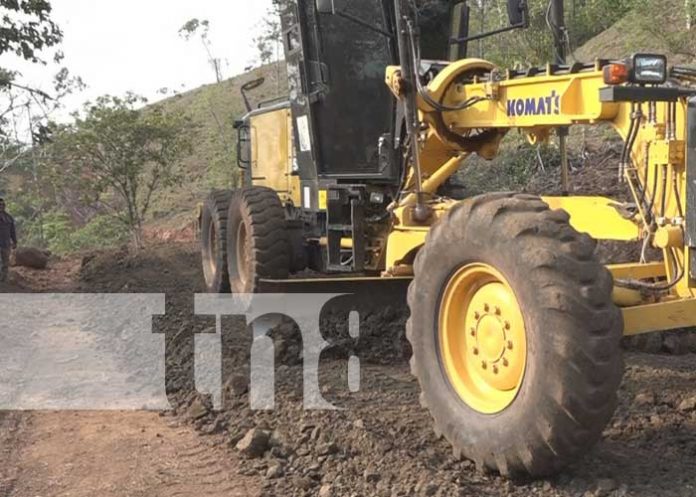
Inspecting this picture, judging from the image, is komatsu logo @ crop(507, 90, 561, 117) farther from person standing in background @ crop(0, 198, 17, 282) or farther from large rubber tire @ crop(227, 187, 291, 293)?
person standing in background @ crop(0, 198, 17, 282)

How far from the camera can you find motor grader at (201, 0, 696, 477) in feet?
11.6

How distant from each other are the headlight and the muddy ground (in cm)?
179

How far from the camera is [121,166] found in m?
19.3

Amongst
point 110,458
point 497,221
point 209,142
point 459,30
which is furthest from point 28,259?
point 209,142

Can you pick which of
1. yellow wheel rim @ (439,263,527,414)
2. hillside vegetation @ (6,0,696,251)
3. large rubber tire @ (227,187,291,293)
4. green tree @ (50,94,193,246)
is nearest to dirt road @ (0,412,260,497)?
yellow wheel rim @ (439,263,527,414)

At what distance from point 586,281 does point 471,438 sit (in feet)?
3.21

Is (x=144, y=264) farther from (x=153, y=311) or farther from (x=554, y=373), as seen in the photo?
(x=554, y=373)

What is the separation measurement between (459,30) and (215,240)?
3.60 metres

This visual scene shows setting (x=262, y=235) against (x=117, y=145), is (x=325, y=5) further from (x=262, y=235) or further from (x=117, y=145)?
(x=117, y=145)

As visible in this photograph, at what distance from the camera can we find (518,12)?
18.3ft

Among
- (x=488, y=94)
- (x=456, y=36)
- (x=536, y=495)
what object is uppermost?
(x=456, y=36)

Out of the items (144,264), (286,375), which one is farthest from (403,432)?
(144,264)

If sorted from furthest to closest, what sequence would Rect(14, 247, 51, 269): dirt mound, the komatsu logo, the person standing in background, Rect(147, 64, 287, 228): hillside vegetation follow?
Rect(147, 64, 287, 228): hillside vegetation < Rect(14, 247, 51, 269): dirt mound < the person standing in background < the komatsu logo

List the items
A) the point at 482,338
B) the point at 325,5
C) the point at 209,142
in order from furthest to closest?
1. the point at 209,142
2. the point at 325,5
3. the point at 482,338
